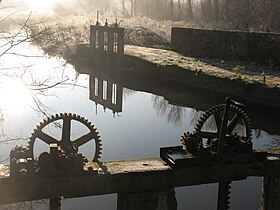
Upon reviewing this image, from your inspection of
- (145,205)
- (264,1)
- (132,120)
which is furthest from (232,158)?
(264,1)

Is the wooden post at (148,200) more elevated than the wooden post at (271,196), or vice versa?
the wooden post at (148,200)

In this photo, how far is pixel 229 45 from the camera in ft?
56.6

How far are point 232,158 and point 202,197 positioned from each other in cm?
326

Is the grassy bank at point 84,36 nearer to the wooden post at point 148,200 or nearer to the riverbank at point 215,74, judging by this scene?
the riverbank at point 215,74

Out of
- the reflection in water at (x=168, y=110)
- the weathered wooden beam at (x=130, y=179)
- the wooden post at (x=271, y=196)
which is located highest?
the weathered wooden beam at (x=130, y=179)

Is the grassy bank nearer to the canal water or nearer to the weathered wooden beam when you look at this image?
the canal water

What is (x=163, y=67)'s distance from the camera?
50.4 ft

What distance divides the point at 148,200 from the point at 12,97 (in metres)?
9.07

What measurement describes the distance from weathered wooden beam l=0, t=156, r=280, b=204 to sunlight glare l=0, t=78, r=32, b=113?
7.97 meters

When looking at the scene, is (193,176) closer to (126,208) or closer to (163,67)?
(126,208)

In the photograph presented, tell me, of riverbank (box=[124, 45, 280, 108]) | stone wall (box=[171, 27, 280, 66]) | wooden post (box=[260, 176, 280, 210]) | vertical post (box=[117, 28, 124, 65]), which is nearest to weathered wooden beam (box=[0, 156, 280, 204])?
wooden post (box=[260, 176, 280, 210])

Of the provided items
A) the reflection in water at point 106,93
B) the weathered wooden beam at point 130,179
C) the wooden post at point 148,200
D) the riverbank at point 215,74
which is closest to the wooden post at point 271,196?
the weathered wooden beam at point 130,179

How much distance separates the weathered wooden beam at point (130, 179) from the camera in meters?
3.21

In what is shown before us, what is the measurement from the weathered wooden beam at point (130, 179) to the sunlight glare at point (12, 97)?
797 cm
